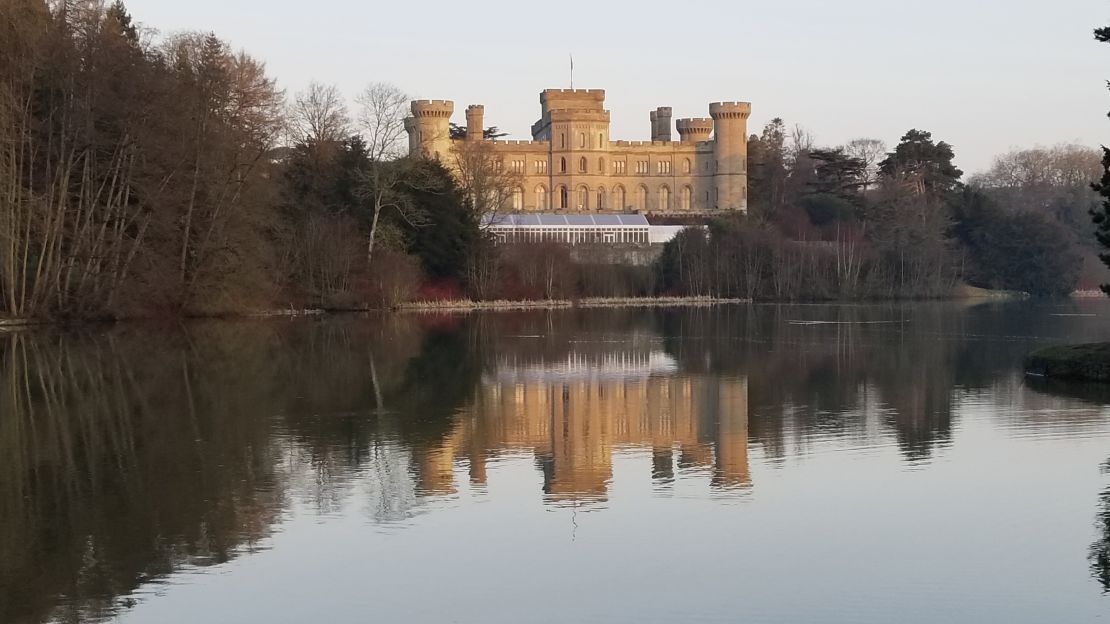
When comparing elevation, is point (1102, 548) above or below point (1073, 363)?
below

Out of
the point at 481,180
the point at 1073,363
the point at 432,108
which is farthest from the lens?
the point at 432,108

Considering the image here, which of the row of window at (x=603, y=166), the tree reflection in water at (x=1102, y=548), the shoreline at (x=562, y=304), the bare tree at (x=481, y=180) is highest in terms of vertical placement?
the row of window at (x=603, y=166)

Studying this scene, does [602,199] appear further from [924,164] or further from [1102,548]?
[1102,548]

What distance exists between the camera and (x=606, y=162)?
8269 cm

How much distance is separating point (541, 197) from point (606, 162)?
15.7 feet

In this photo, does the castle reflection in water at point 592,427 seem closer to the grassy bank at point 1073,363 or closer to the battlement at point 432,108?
the grassy bank at point 1073,363

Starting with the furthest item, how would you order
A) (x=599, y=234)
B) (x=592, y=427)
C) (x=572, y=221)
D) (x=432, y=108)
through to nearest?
(x=432, y=108), (x=572, y=221), (x=599, y=234), (x=592, y=427)

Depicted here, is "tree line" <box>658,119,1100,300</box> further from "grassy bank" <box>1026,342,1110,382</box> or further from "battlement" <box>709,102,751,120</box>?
"grassy bank" <box>1026,342,1110,382</box>

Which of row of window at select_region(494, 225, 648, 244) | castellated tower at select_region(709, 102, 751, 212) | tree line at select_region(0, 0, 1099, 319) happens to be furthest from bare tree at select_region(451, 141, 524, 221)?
castellated tower at select_region(709, 102, 751, 212)

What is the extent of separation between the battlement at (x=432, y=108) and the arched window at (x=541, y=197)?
7.76 m

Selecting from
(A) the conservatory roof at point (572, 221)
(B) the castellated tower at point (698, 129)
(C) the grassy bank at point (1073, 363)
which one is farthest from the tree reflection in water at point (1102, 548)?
(B) the castellated tower at point (698, 129)

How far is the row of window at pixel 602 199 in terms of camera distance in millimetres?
81688

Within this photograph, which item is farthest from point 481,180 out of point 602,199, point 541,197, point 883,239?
point 602,199

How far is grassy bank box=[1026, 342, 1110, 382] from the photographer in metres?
16.8
